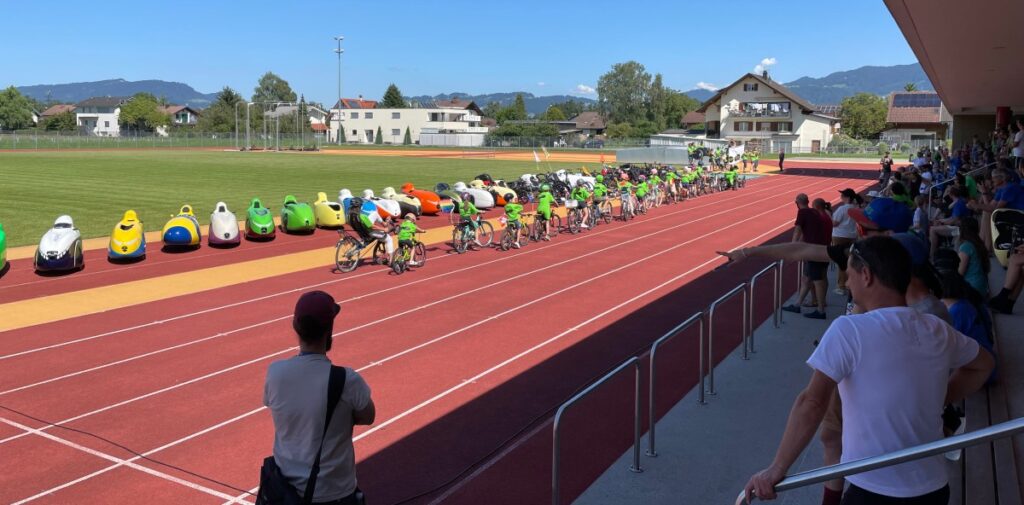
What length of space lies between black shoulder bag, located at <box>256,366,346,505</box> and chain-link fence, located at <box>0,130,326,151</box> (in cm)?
8102

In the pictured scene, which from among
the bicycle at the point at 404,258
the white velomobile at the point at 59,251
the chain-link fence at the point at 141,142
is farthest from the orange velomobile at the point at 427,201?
the chain-link fence at the point at 141,142

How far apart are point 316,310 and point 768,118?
91.3 metres

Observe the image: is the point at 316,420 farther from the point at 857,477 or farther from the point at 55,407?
the point at 55,407

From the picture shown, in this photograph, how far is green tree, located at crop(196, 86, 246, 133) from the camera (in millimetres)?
121938

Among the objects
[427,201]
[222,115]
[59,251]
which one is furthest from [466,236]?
[222,115]

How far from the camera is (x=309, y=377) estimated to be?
4023mm

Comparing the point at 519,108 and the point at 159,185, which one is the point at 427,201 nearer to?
the point at 159,185

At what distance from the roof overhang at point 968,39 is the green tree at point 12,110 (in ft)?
408

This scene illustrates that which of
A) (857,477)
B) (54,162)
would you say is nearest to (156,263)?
(857,477)

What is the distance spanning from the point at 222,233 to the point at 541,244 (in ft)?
25.7

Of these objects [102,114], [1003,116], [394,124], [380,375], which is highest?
[102,114]

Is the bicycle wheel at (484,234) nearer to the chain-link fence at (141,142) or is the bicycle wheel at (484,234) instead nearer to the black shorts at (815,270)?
the black shorts at (815,270)

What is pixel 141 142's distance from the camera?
8231 cm

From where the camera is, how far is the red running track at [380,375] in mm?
6738
